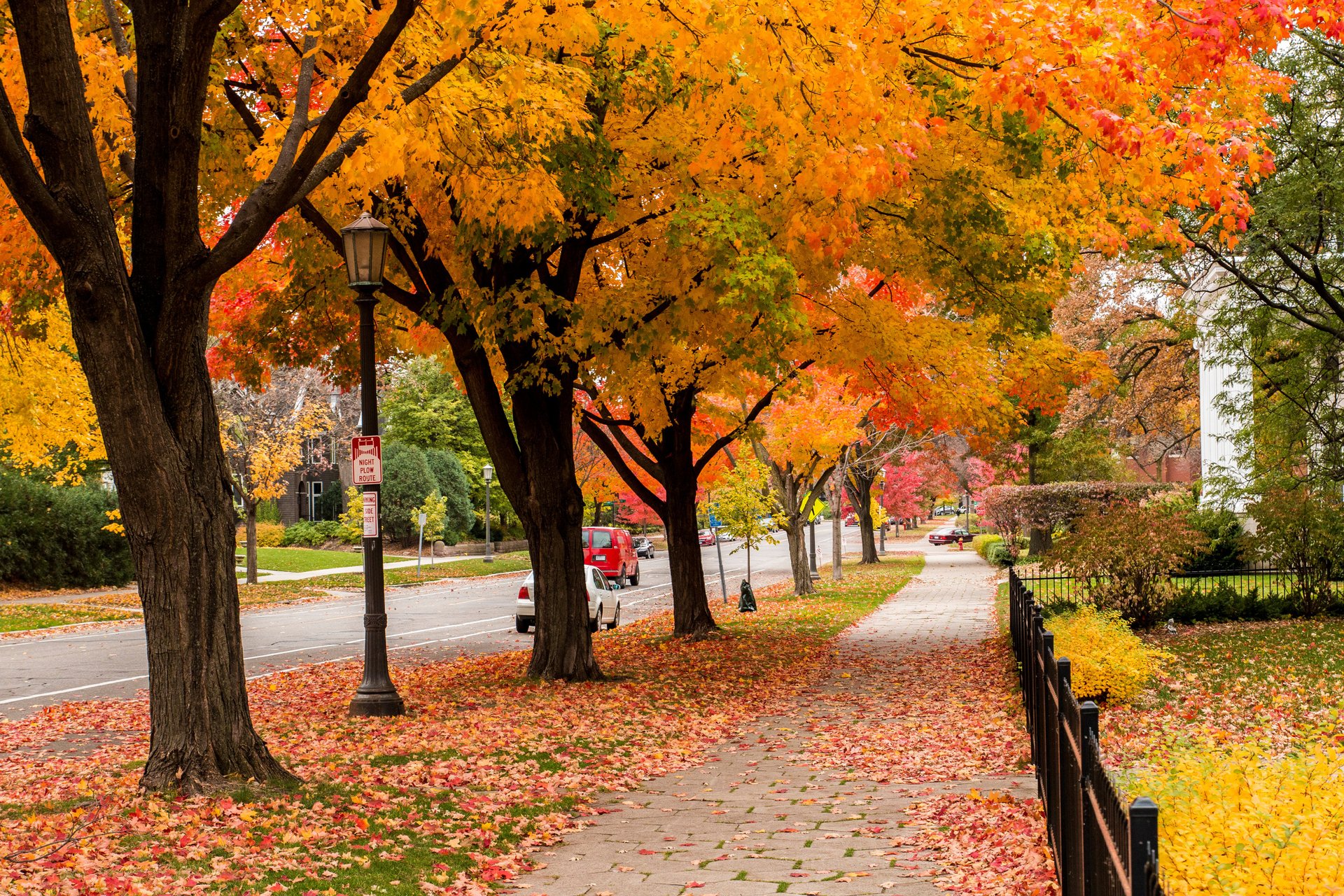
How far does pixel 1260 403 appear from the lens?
20.9 metres

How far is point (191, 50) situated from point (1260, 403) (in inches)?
745

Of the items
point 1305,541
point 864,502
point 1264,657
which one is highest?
point 864,502

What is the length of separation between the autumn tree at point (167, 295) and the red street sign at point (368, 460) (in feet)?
11.4

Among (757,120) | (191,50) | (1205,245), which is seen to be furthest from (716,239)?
(1205,245)

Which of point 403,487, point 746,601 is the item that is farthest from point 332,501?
point 746,601

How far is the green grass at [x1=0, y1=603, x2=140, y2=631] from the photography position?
78.1ft

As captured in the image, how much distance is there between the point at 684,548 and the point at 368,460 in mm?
9494

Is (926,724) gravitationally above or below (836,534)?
below

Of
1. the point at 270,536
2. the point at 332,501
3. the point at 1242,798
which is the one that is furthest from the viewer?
the point at 332,501

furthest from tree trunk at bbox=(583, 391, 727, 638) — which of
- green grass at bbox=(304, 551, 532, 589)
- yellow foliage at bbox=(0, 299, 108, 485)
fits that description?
green grass at bbox=(304, 551, 532, 589)

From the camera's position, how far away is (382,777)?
28.1ft

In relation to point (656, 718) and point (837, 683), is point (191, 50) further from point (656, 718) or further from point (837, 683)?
point (837, 683)

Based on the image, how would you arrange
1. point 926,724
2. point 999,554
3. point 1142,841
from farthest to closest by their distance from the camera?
point 999,554 → point 926,724 → point 1142,841

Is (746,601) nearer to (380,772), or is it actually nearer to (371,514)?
(371,514)
